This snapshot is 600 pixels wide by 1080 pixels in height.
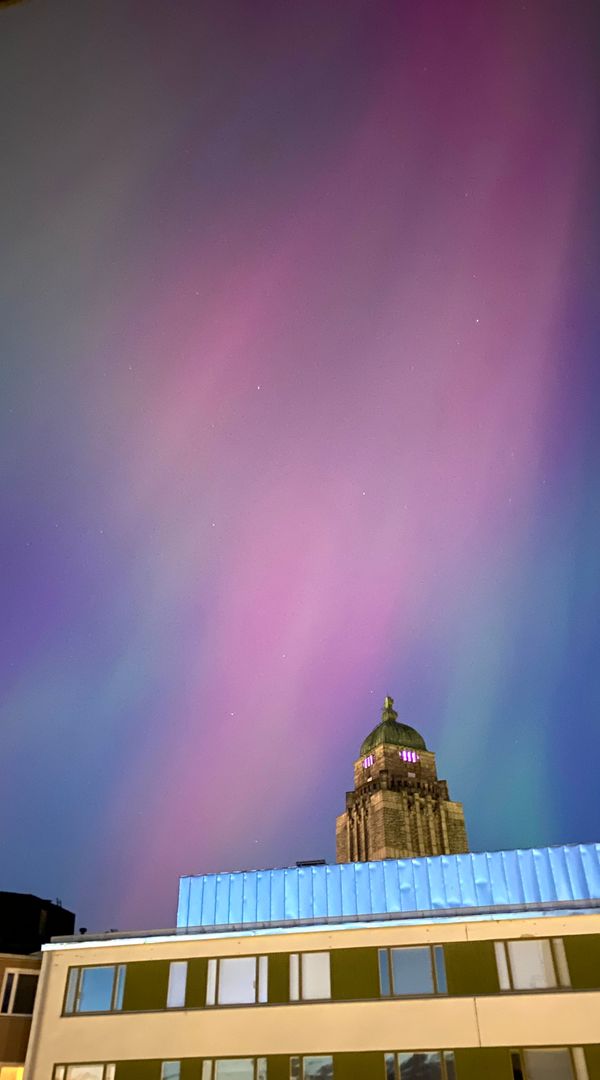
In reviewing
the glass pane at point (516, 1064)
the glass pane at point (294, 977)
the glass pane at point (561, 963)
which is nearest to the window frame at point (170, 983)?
the glass pane at point (294, 977)

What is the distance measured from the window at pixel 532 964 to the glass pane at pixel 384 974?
4.01m

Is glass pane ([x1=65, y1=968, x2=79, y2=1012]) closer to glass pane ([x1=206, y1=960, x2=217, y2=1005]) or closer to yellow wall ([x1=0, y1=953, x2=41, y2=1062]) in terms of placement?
yellow wall ([x1=0, y1=953, x2=41, y2=1062])

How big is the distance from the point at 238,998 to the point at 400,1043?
20.8ft

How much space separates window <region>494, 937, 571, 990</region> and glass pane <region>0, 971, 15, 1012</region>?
20.3 m

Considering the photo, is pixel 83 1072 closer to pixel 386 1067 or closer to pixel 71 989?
pixel 71 989

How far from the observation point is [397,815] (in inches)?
5586

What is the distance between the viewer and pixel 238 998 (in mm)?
32594

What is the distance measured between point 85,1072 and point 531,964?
17.3m

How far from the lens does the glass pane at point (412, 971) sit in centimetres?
3094

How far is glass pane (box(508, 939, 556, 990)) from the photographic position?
29.9m

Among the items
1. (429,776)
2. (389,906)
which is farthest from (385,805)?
(389,906)

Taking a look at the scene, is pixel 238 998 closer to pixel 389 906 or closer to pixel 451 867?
pixel 389 906

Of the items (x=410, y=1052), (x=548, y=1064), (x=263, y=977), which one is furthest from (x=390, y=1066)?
(x=263, y=977)

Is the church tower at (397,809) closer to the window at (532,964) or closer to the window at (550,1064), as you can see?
the window at (532,964)
